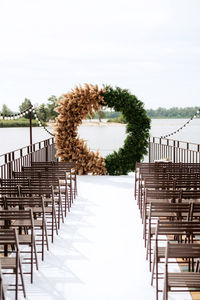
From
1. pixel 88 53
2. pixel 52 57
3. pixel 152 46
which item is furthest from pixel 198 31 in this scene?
pixel 52 57

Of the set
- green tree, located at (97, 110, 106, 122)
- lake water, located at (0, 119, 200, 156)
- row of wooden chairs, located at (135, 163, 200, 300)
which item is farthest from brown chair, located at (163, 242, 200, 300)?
green tree, located at (97, 110, 106, 122)

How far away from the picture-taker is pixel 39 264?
521cm

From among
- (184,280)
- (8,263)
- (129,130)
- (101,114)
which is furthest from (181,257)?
(101,114)

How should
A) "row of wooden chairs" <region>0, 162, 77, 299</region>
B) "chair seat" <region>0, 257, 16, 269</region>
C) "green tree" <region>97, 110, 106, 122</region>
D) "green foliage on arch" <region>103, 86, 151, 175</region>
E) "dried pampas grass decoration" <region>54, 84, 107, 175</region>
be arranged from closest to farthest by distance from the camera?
"chair seat" <region>0, 257, 16, 269</region>
"row of wooden chairs" <region>0, 162, 77, 299</region>
"dried pampas grass decoration" <region>54, 84, 107, 175</region>
"green foliage on arch" <region>103, 86, 151, 175</region>
"green tree" <region>97, 110, 106, 122</region>

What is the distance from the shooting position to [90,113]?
47.4 feet

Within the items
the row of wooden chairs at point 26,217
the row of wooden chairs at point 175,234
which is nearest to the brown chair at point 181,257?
the row of wooden chairs at point 175,234

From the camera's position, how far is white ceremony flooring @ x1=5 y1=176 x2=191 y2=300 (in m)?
4.36

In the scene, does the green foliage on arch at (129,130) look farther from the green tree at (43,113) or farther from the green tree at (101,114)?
the green tree at (43,113)

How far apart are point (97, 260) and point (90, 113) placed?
9.52m

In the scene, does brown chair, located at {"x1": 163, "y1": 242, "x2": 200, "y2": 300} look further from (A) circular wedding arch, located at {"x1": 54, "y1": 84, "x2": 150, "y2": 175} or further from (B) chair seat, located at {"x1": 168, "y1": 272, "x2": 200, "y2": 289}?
(A) circular wedding arch, located at {"x1": 54, "y1": 84, "x2": 150, "y2": 175}

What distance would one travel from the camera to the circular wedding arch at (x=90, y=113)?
14.1 metres

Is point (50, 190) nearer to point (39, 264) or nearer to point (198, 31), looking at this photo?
point (39, 264)

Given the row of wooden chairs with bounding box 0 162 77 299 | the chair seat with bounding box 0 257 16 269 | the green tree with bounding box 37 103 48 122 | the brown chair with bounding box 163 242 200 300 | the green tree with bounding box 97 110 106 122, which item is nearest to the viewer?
the brown chair with bounding box 163 242 200 300

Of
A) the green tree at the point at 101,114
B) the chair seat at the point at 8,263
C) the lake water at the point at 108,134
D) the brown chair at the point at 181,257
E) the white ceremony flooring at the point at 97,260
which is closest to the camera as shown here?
the brown chair at the point at 181,257
